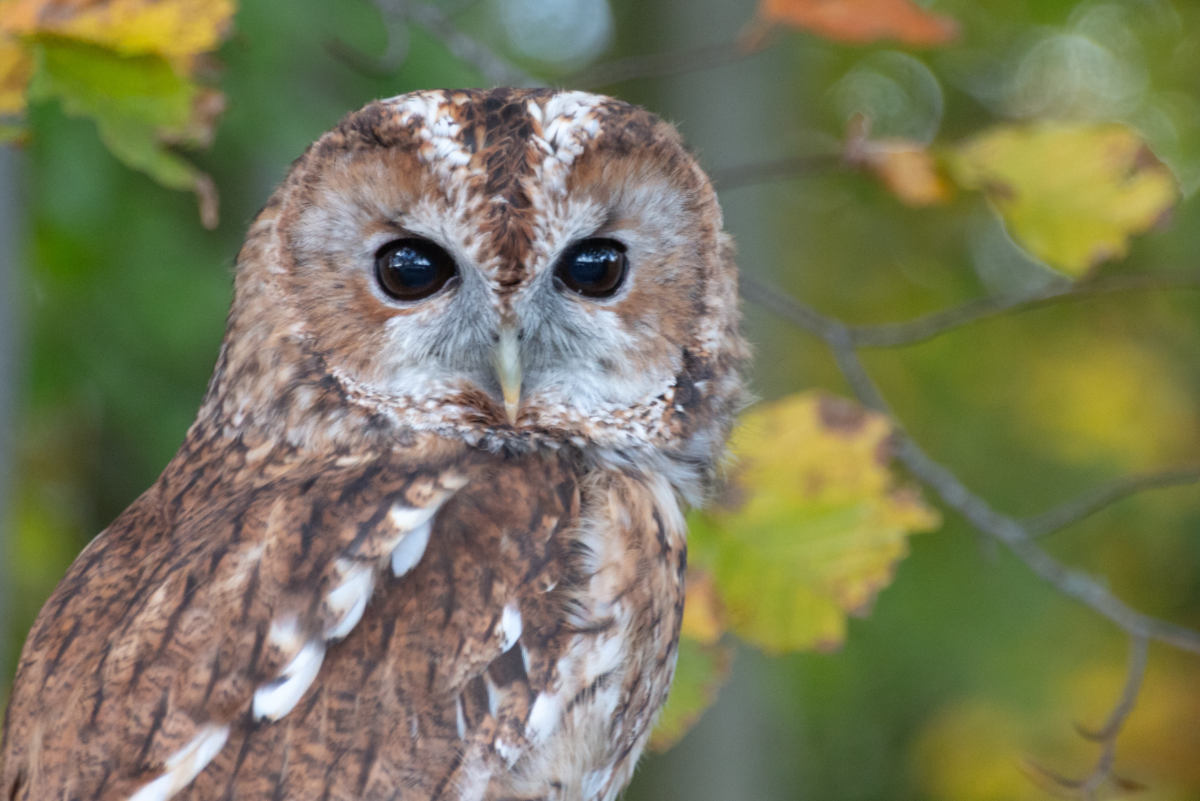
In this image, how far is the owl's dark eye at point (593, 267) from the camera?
1681 millimetres

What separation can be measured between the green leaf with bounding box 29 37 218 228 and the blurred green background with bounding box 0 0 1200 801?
2.17 meters

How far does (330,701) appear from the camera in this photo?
1.41 metres

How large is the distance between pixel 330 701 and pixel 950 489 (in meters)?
1.27

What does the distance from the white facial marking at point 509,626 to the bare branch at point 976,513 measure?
869mm

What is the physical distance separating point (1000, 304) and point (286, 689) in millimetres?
1464

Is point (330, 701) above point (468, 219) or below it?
below

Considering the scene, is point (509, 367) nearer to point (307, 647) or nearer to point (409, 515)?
point (409, 515)

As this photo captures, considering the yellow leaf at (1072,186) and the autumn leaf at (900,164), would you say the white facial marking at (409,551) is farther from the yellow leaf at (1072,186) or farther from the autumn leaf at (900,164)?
the yellow leaf at (1072,186)

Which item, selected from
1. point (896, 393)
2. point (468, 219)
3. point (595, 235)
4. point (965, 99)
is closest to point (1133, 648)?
point (595, 235)

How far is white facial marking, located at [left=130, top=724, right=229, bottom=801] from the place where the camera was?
1.35 meters

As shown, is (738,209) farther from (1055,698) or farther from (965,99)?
(1055,698)

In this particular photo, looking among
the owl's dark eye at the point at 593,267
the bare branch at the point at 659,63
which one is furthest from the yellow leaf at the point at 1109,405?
the owl's dark eye at the point at 593,267

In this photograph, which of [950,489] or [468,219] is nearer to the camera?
[468,219]

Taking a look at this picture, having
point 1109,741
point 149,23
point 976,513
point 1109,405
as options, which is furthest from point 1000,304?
point 1109,405
